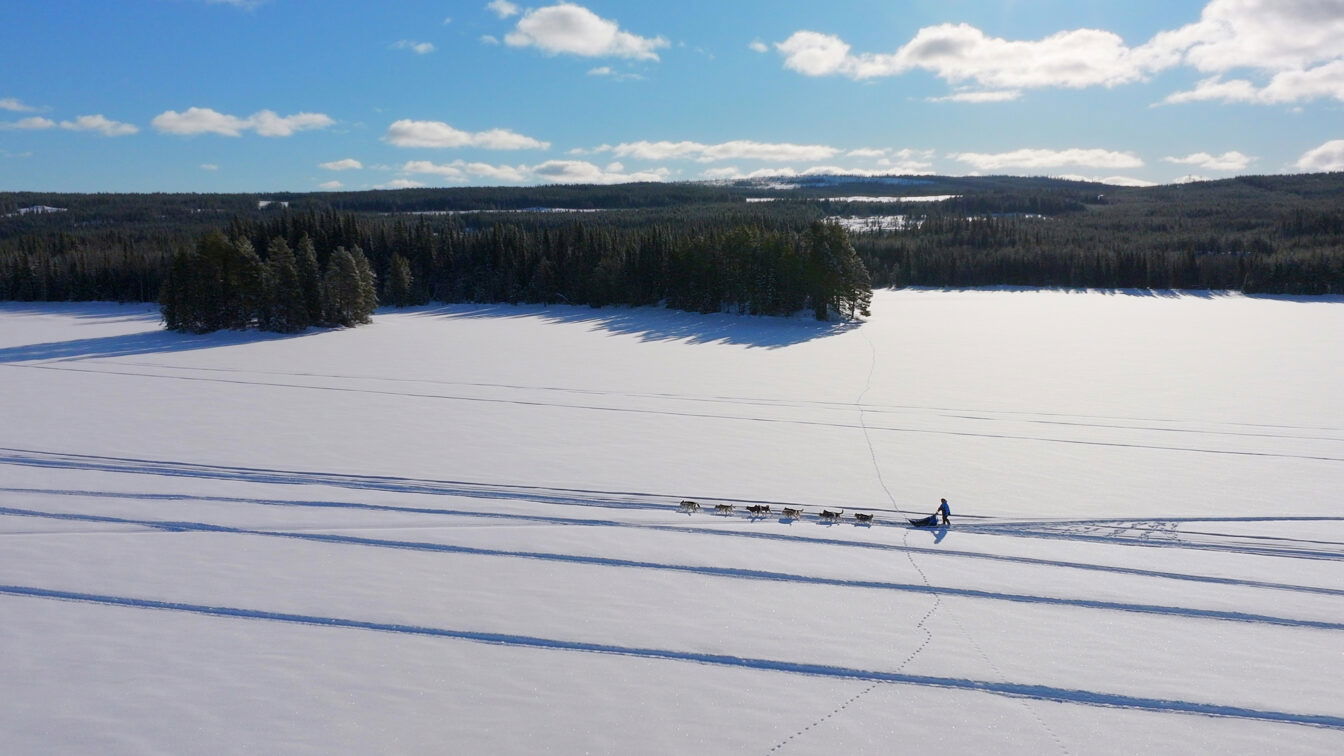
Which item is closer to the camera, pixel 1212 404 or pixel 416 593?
pixel 416 593

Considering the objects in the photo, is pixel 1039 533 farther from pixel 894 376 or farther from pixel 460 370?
pixel 460 370

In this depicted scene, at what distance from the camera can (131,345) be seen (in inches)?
2020

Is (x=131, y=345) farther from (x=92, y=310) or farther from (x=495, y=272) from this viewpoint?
(x=495, y=272)

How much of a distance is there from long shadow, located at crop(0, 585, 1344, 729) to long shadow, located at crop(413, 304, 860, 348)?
40.8m

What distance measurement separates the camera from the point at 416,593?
13.9 m

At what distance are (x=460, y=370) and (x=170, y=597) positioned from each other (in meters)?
27.3

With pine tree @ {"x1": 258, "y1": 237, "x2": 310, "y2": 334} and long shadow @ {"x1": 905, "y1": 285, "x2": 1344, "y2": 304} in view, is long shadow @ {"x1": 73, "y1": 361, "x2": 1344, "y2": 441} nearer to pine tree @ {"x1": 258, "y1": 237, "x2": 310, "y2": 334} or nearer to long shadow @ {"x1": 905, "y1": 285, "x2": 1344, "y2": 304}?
pine tree @ {"x1": 258, "y1": 237, "x2": 310, "y2": 334}

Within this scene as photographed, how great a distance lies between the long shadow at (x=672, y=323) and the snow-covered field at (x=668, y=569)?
20546 mm

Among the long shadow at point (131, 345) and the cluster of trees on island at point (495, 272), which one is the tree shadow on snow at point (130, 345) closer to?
the long shadow at point (131, 345)

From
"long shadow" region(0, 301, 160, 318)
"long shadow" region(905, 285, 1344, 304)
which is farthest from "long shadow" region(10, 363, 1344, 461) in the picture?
"long shadow" region(905, 285, 1344, 304)

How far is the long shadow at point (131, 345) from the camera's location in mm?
46500

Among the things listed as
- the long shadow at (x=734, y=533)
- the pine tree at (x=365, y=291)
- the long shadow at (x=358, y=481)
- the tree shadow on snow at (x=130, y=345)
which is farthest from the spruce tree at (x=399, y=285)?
the long shadow at (x=734, y=533)

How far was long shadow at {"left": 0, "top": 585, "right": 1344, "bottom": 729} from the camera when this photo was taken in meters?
10.7

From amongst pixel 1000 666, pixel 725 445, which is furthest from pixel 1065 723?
pixel 725 445
